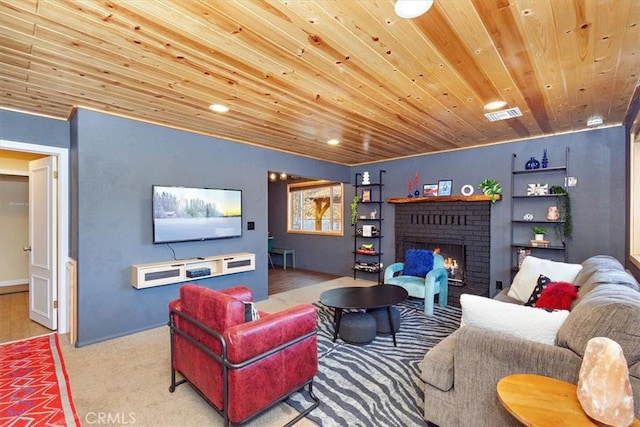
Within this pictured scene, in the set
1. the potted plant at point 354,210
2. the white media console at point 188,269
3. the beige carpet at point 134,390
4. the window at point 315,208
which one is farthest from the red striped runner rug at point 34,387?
the window at point 315,208

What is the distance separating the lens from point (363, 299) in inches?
129

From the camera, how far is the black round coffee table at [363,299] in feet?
10.2

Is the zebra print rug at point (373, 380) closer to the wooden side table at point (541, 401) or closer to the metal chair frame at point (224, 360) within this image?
the metal chair frame at point (224, 360)

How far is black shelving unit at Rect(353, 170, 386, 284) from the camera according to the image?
6008 millimetres

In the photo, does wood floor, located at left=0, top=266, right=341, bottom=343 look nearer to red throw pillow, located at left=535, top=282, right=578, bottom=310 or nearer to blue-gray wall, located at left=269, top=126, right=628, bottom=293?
blue-gray wall, located at left=269, top=126, right=628, bottom=293

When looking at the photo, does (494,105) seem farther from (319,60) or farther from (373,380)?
(373,380)

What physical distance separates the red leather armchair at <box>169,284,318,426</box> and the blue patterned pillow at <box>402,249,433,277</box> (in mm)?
2771

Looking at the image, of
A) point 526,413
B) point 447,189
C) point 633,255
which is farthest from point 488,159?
point 526,413

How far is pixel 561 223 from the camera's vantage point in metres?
4.06

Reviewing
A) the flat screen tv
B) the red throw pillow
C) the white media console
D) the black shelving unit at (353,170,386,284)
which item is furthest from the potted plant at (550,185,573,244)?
the flat screen tv

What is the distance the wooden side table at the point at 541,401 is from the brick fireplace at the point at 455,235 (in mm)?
3462

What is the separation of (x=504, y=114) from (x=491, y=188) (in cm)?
164

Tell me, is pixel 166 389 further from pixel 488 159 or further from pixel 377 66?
pixel 488 159

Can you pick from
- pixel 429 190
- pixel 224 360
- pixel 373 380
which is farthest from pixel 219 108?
pixel 429 190
